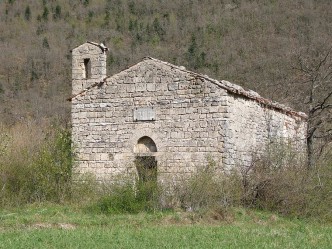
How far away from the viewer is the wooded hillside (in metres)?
36.4

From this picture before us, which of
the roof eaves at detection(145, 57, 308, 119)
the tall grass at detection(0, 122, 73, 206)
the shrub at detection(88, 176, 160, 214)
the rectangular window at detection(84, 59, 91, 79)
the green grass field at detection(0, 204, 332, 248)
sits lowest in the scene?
the green grass field at detection(0, 204, 332, 248)

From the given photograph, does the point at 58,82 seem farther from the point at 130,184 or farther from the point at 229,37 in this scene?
the point at 130,184

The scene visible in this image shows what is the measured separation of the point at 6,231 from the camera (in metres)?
12.5

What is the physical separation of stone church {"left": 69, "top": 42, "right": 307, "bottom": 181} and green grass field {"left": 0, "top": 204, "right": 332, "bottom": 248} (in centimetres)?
201

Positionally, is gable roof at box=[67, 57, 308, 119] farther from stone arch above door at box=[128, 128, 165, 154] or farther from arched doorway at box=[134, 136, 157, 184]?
arched doorway at box=[134, 136, 157, 184]

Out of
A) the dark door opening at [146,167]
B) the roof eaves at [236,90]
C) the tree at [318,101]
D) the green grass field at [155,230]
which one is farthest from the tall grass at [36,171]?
the tree at [318,101]

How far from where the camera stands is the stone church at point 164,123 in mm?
16250

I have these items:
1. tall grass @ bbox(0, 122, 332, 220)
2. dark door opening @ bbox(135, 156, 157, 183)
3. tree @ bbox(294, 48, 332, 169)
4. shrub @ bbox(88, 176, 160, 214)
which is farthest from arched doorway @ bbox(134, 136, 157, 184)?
tree @ bbox(294, 48, 332, 169)

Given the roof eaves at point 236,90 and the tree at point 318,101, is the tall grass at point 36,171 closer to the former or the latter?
the roof eaves at point 236,90

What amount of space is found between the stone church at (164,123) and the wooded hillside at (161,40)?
8366 mm

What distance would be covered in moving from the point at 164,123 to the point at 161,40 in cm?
3461

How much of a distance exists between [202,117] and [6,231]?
6047 millimetres

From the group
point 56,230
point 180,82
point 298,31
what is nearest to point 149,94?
point 180,82

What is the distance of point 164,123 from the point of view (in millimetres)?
16781
